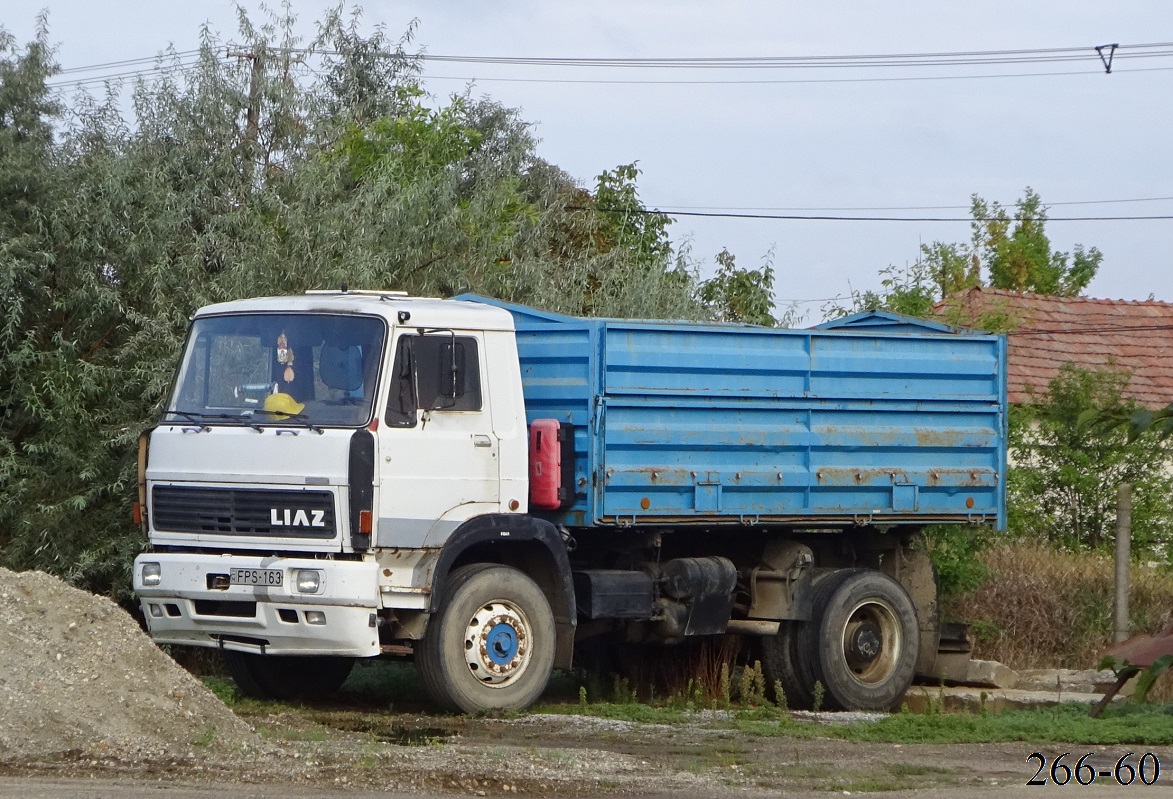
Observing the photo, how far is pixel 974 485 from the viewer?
12.6 meters

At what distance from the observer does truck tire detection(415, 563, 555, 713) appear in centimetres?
987

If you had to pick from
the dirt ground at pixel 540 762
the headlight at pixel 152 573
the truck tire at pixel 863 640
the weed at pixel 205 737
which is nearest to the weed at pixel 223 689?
the headlight at pixel 152 573

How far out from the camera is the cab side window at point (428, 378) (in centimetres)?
982

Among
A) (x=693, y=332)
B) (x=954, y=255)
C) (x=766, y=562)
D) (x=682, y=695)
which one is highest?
(x=954, y=255)

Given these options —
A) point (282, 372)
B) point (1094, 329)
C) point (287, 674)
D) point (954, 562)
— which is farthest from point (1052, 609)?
point (1094, 329)

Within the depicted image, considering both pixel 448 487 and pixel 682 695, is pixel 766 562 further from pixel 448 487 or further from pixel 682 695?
pixel 448 487

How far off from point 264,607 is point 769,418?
394 cm

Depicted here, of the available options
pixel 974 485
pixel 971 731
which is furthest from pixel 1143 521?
pixel 971 731

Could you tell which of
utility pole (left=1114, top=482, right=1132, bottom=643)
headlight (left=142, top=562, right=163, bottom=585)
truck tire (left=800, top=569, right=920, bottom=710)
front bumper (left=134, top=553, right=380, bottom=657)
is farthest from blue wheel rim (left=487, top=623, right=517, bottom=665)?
utility pole (left=1114, top=482, right=1132, bottom=643)

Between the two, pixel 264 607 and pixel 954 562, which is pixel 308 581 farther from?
pixel 954 562

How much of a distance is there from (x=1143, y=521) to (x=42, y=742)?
38.5 feet

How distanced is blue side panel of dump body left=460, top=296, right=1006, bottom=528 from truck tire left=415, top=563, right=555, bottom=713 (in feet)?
2.38

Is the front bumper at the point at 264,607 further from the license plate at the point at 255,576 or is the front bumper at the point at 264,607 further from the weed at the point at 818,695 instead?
the weed at the point at 818,695

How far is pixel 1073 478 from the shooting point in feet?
54.1
